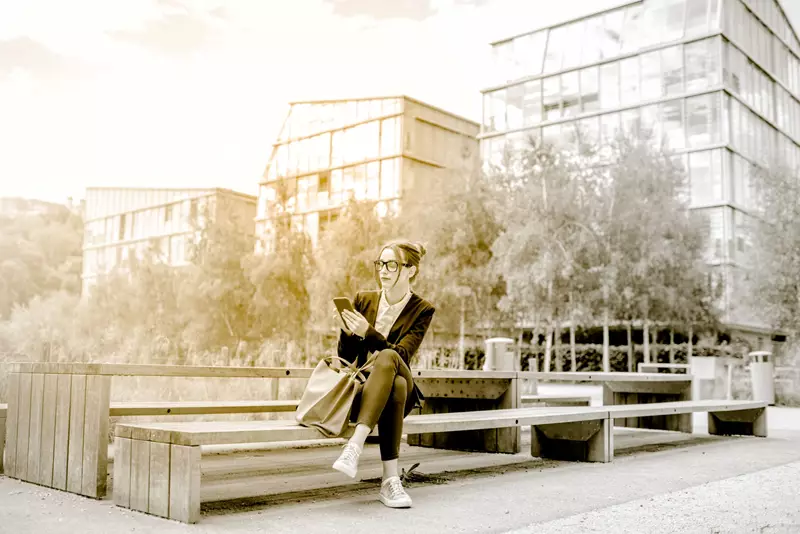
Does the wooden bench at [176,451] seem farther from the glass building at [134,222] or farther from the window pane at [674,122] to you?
the glass building at [134,222]

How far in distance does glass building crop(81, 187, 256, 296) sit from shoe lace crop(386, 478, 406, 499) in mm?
33824

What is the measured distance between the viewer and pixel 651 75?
2883 centimetres

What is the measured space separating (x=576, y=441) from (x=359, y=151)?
29520 mm

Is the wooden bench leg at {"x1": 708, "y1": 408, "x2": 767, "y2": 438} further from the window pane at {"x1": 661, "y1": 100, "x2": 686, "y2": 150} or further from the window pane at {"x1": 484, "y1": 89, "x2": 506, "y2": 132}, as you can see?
the window pane at {"x1": 484, "y1": 89, "x2": 506, "y2": 132}

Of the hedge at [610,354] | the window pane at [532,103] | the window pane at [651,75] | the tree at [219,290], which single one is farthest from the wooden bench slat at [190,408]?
the window pane at [532,103]

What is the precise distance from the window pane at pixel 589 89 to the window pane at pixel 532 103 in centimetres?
189

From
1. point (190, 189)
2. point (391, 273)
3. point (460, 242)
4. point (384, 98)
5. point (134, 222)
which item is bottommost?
point (391, 273)

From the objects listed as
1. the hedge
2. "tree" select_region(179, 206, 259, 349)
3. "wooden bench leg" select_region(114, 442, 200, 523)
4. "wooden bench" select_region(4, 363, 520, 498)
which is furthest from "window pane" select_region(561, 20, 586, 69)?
"wooden bench leg" select_region(114, 442, 200, 523)

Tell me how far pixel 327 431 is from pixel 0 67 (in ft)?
95.1

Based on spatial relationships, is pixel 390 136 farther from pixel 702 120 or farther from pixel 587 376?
pixel 587 376

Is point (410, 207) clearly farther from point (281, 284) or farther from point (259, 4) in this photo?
point (259, 4)

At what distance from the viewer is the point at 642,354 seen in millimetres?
26188

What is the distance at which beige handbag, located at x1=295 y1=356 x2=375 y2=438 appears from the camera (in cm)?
369

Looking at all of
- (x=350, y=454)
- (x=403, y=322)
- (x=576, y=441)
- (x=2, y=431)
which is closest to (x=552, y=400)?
(x=576, y=441)
